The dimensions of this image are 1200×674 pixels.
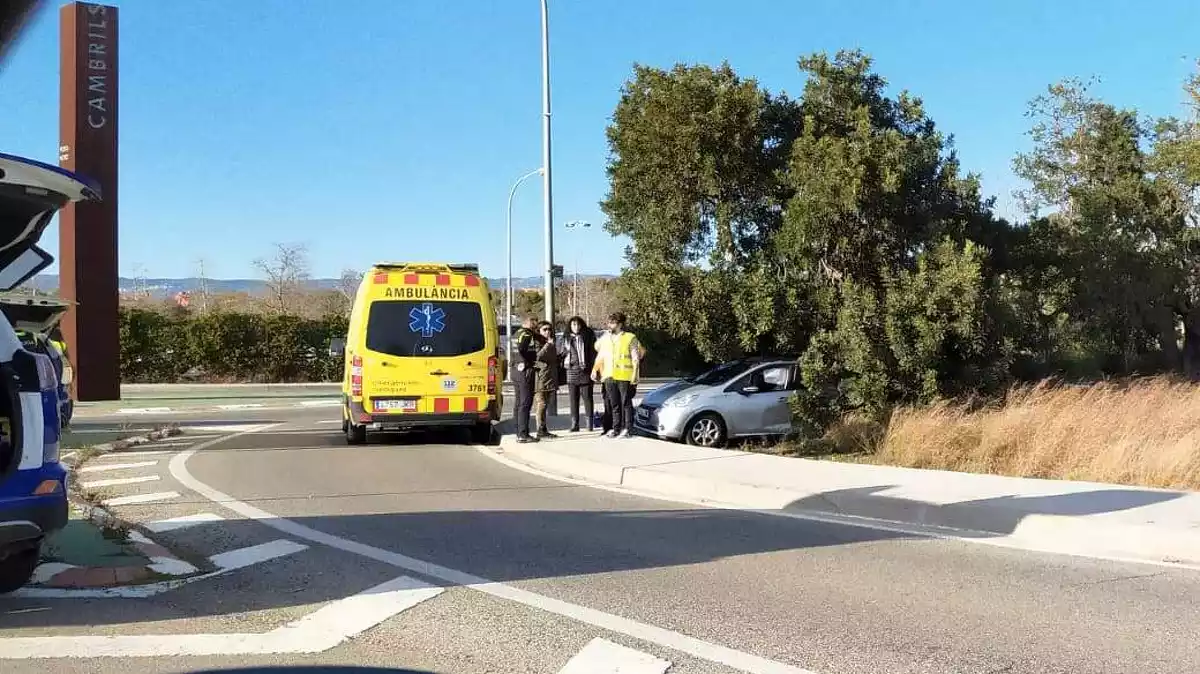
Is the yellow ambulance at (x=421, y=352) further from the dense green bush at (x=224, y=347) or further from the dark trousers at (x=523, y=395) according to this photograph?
the dense green bush at (x=224, y=347)

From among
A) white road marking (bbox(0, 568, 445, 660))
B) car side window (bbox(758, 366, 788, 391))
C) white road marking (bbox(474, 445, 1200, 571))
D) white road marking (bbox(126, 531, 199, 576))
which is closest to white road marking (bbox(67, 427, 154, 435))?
white road marking (bbox(474, 445, 1200, 571))

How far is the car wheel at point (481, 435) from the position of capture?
14.9 metres

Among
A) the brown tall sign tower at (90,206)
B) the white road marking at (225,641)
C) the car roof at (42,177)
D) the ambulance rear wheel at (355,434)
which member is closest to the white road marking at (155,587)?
the white road marking at (225,641)

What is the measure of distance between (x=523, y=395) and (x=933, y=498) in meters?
6.49

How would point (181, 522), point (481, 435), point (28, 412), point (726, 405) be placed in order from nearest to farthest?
point (28, 412)
point (181, 522)
point (726, 405)
point (481, 435)

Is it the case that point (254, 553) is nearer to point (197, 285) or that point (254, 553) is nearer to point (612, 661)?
point (612, 661)

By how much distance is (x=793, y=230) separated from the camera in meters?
15.2

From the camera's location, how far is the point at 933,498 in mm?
8625

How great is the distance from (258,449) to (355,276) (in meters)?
53.7

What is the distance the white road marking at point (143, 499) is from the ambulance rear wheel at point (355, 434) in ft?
14.8

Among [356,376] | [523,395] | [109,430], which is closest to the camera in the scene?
[356,376]

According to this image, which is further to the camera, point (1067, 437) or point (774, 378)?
point (774, 378)

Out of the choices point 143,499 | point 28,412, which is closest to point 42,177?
point 28,412

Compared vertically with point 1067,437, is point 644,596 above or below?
below
